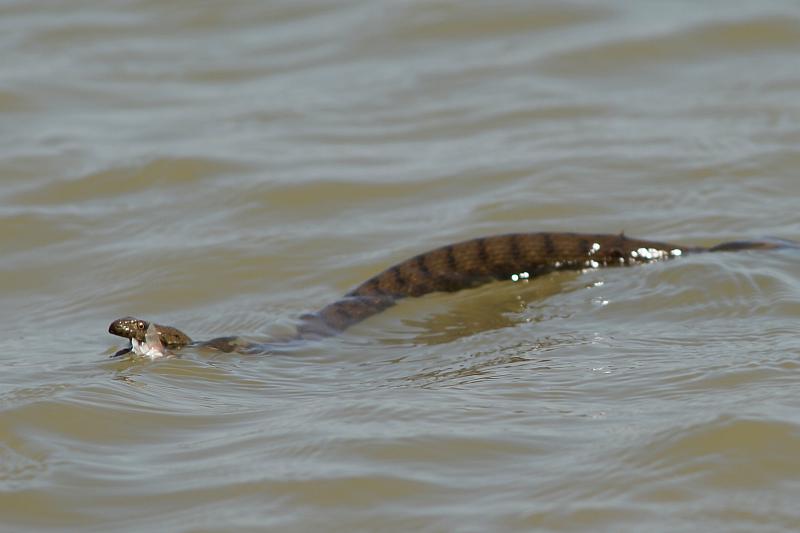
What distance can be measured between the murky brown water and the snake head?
109mm

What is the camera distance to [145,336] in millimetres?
6352

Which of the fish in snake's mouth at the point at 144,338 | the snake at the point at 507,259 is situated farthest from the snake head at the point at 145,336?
the snake at the point at 507,259

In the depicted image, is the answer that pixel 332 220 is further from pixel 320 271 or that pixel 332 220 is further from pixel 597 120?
pixel 597 120

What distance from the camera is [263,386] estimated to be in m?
6.07

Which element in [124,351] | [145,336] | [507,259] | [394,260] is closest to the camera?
[145,336]

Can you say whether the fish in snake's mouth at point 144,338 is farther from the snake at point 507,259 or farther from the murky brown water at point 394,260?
the snake at point 507,259

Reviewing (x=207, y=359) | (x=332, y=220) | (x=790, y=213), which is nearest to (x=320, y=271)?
(x=332, y=220)

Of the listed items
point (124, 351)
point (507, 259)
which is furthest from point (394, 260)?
point (124, 351)

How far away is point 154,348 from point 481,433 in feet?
6.01

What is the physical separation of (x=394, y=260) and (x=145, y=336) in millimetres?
2065

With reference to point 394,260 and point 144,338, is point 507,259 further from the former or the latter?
point 144,338

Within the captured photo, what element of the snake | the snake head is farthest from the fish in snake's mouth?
the snake

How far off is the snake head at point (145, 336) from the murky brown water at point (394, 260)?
11cm

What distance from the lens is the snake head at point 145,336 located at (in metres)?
6.27
